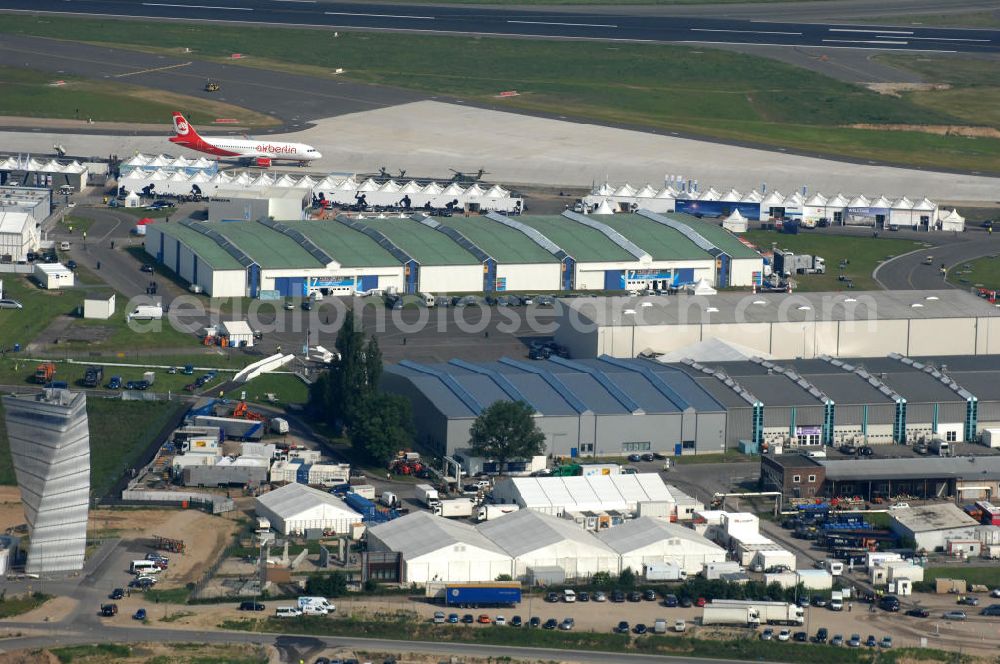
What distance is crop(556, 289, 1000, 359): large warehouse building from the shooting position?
449 ft

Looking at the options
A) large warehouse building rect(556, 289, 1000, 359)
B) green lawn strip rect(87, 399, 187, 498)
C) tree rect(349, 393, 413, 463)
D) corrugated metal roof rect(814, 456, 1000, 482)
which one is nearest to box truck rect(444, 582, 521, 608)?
tree rect(349, 393, 413, 463)

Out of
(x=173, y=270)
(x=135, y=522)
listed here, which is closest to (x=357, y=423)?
(x=135, y=522)

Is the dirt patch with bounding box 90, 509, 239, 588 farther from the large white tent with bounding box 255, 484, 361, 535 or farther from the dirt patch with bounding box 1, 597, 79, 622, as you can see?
the dirt patch with bounding box 1, 597, 79, 622

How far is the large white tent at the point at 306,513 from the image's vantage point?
101 meters

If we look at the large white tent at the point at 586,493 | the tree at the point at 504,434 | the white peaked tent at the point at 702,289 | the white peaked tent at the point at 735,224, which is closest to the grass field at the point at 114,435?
the tree at the point at 504,434

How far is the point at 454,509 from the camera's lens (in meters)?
105

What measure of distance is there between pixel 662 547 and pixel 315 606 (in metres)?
18.7

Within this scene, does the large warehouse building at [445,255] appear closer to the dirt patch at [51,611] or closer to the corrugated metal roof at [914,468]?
the corrugated metal roof at [914,468]

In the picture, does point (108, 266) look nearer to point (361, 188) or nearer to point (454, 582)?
point (361, 188)

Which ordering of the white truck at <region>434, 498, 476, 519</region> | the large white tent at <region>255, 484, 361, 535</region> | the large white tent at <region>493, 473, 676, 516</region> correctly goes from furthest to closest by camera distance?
1. the large white tent at <region>493, 473, 676, 516</region>
2. the white truck at <region>434, 498, 476, 519</region>
3. the large white tent at <region>255, 484, 361, 535</region>

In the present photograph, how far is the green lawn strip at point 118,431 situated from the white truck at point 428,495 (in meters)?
17.1

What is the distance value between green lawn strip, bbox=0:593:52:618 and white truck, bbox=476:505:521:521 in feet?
81.3

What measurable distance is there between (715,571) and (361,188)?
99.4m

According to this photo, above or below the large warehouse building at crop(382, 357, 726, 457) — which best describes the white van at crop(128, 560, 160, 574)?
below
